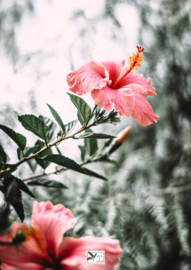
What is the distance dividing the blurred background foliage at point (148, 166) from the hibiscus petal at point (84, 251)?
0.28 metres

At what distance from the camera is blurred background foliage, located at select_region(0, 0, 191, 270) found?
719mm

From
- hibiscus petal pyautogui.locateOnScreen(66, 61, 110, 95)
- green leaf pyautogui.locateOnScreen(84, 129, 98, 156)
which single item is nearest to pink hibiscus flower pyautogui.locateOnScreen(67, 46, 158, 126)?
hibiscus petal pyautogui.locateOnScreen(66, 61, 110, 95)

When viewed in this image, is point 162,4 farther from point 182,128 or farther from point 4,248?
point 4,248

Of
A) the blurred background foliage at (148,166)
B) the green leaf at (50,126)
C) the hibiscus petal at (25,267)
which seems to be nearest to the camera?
the hibiscus petal at (25,267)

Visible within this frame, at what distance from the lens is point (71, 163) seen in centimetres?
29

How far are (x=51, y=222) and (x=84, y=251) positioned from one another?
0.06 metres

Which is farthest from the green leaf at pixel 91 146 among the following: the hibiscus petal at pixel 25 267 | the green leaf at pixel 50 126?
the hibiscus petal at pixel 25 267

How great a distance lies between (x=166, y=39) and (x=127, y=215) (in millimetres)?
975

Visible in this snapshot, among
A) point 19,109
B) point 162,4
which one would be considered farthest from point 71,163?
point 162,4

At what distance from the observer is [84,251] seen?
299mm

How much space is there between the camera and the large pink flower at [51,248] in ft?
0.88

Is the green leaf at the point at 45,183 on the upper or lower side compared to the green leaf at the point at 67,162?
lower

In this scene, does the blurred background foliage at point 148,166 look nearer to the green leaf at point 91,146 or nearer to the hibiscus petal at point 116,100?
the green leaf at point 91,146

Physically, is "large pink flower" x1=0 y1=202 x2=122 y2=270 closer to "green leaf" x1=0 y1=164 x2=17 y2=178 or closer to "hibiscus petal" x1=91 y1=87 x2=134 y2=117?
"green leaf" x1=0 y1=164 x2=17 y2=178
